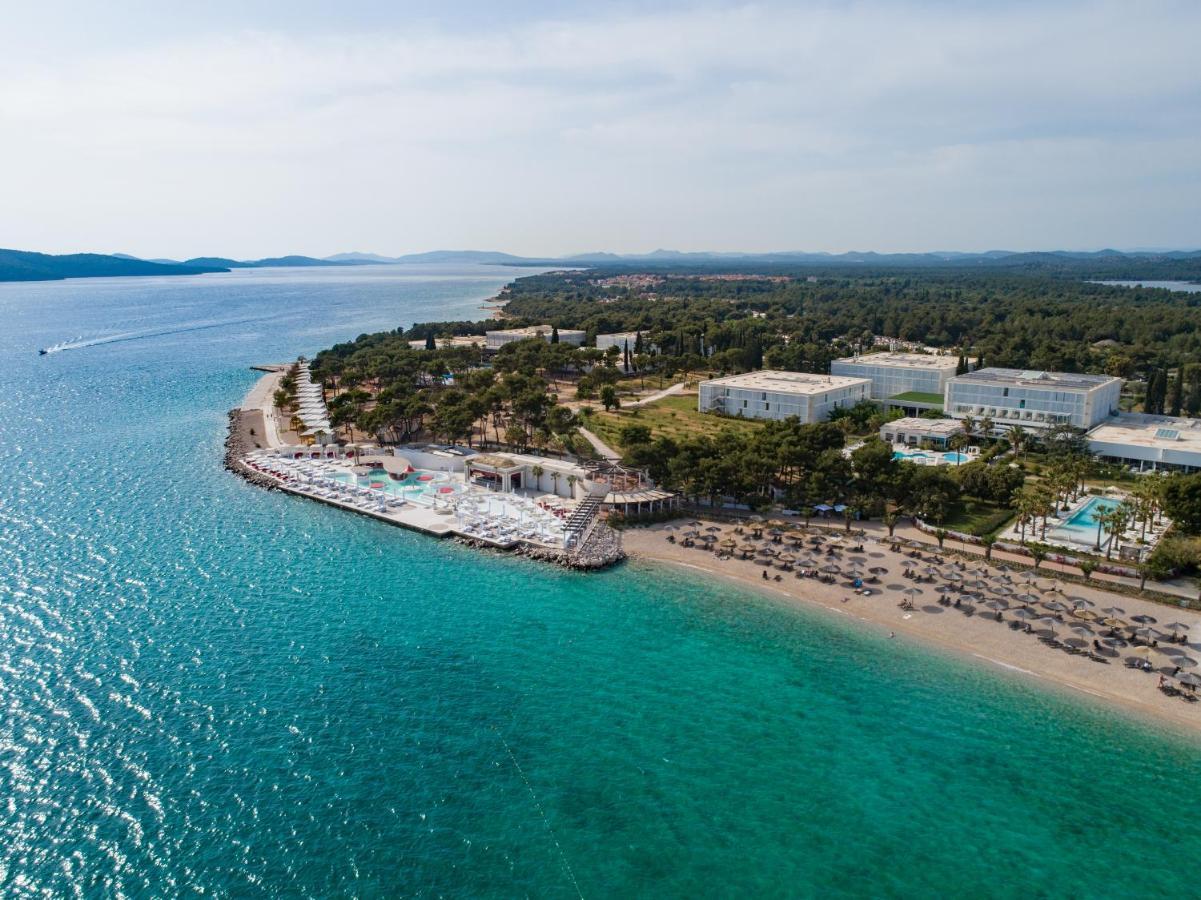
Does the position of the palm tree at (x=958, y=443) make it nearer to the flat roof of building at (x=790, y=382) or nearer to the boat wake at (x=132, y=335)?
the flat roof of building at (x=790, y=382)

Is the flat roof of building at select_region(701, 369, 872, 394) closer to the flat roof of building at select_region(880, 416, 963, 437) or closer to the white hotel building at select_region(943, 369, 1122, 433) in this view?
the flat roof of building at select_region(880, 416, 963, 437)

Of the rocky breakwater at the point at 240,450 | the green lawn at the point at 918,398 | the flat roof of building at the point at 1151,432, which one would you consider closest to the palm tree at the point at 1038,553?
the flat roof of building at the point at 1151,432

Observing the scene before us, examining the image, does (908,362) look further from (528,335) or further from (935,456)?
(528,335)

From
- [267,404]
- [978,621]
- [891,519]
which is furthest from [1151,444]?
[267,404]

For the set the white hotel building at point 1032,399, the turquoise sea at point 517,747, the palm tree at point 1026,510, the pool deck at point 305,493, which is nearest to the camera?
the turquoise sea at point 517,747

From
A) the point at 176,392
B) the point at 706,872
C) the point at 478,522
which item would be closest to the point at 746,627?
the point at 706,872
